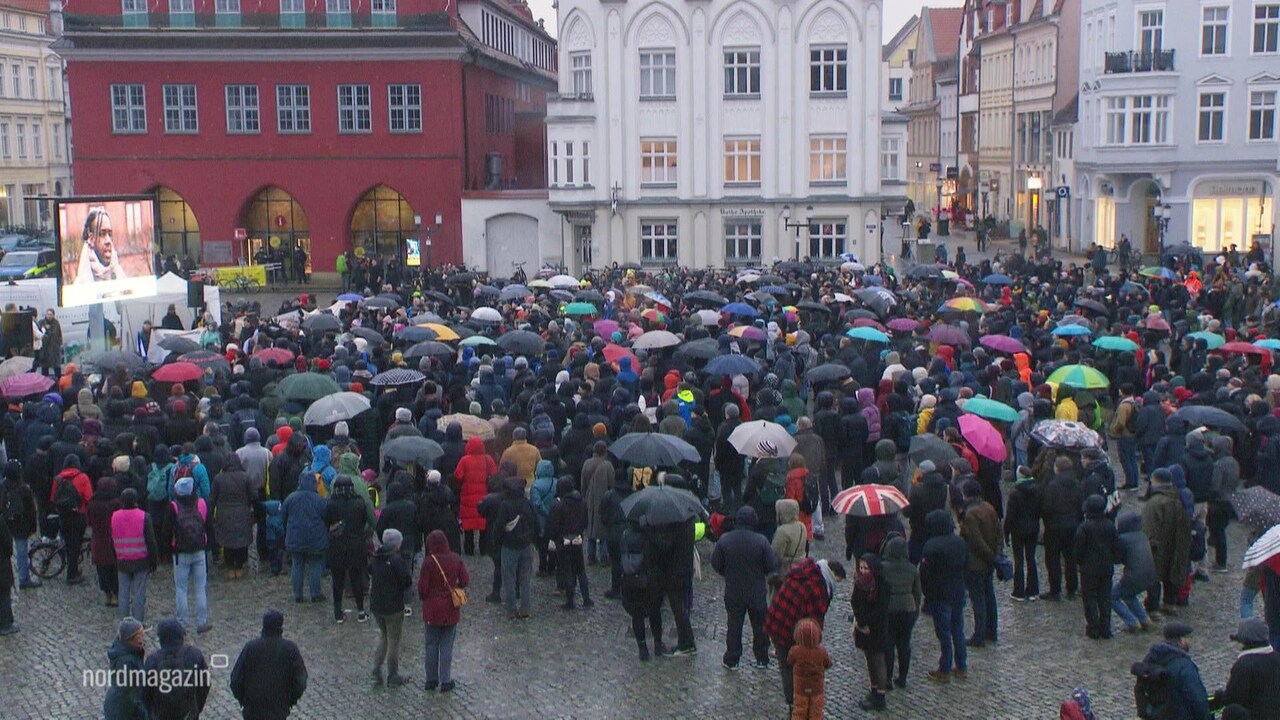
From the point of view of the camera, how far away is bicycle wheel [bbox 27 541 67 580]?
54.1 feet

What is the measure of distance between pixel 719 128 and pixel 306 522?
3493 centimetres

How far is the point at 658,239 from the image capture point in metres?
49.2

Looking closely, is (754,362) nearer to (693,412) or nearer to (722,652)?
(693,412)

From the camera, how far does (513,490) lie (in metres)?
14.5

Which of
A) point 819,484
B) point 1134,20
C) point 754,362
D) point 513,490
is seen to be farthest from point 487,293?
point 1134,20

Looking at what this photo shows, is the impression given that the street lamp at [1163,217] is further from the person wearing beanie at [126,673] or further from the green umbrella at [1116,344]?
the person wearing beanie at [126,673]

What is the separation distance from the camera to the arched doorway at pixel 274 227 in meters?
52.6

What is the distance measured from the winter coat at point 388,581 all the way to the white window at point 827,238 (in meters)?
37.3

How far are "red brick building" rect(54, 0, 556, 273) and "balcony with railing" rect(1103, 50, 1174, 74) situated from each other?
74.9 ft

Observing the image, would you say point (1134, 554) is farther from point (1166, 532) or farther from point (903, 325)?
point (903, 325)

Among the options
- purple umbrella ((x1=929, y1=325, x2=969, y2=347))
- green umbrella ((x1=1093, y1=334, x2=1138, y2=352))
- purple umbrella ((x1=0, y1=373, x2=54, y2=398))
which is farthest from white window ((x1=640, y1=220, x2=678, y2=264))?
purple umbrella ((x1=0, y1=373, x2=54, y2=398))

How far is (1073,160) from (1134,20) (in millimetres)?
9284

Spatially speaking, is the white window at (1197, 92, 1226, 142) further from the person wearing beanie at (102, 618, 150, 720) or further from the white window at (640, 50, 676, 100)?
the person wearing beanie at (102, 618, 150, 720)

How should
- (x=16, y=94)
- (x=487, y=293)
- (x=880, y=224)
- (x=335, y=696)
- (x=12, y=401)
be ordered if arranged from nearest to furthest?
(x=335, y=696) < (x=12, y=401) < (x=487, y=293) < (x=880, y=224) < (x=16, y=94)
